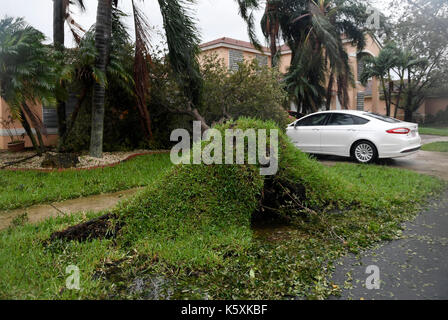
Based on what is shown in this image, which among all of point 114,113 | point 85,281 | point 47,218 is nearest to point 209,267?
point 85,281

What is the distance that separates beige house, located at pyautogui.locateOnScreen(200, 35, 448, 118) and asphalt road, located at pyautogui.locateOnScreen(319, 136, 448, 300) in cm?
820

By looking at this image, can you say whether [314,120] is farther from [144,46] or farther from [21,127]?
[21,127]

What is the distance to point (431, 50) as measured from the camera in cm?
1534

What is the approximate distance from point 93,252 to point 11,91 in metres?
5.96

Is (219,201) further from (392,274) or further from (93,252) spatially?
(392,274)

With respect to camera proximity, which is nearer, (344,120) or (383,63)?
(344,120)

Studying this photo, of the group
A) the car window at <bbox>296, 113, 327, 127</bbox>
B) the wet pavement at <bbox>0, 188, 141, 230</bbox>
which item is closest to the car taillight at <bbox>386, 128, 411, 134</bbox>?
the car window at <bbox>296, 113, 327, 127</bbox>

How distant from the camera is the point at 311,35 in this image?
1797 cm

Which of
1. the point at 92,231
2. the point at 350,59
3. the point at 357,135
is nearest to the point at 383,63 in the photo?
the point at 350,59

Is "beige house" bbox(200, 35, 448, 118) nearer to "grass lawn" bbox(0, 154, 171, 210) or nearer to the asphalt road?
"grass lawn" bbox(0, 154, 171, 210)

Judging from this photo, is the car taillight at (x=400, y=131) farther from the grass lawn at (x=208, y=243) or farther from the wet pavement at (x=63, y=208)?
the wet pavement at (x=63, y=208)

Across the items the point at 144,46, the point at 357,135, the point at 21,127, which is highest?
the point at 144,46

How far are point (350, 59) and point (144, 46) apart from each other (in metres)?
21.4

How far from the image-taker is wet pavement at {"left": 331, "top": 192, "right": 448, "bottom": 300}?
108 inches
